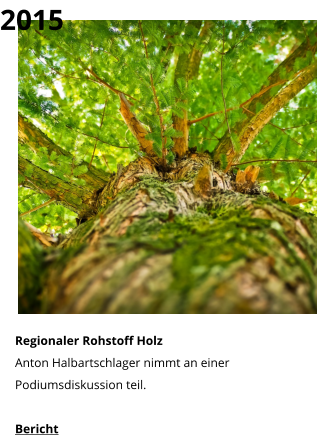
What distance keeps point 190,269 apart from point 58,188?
8.10 feet

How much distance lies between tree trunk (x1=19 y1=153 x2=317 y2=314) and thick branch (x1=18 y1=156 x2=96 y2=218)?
1734mm

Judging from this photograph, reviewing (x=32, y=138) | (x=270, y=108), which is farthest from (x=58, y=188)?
(x=270, y=108)

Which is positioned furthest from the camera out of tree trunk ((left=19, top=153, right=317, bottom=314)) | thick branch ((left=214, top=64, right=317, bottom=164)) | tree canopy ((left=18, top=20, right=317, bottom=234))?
thick branch ((left=214, top=64, right=317, bottom=164))

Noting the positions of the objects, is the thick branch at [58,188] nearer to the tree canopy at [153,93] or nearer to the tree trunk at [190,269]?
the tree canopy at [153,93]

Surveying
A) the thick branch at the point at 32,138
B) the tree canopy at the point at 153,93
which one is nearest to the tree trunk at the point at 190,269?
the tree canopy at the point at 153,93

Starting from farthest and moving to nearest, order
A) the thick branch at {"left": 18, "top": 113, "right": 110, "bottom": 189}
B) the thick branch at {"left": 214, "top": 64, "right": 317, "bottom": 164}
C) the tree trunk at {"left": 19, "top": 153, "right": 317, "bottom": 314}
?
the thick branch at {"left": 18, "top": 113, "right": 110, "bottom": 189}, the thick branch at {"left": 214, "top": 64, "right": 317, "bottom": 164}, the tree trunk at {"left": 19, "top": 153, "right": 317, "bottom": 314}

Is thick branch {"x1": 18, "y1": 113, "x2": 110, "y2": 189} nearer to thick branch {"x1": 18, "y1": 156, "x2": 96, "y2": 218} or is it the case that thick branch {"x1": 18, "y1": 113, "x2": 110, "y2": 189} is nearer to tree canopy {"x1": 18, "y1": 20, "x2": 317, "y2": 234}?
tree canopy {"x1": 18, "y1": 20, "x2": 317, "y2": 234}

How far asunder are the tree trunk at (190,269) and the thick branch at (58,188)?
5.69 ft

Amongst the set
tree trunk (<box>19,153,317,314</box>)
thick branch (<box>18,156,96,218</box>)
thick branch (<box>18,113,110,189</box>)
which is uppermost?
thick branch (<box>18,113,110,189</box>)

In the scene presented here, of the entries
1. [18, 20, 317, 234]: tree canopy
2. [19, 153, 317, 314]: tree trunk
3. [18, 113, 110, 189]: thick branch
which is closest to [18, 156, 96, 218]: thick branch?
[18, 20, 317, 234]: tree canopy

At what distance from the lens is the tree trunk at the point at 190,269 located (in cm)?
66

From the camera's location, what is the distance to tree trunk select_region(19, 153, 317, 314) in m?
0.66

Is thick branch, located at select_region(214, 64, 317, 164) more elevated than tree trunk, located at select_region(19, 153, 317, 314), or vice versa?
thick branch, located at select_region(214, 64, 317, 164)
